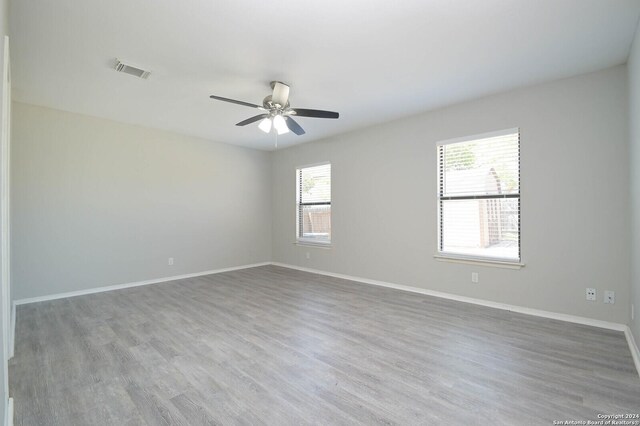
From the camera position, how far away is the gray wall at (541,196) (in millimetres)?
3062

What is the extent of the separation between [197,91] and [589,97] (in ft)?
14.4

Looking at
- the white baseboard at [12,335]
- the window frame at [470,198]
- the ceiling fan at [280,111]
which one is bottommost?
the white baseboard at [12,335]

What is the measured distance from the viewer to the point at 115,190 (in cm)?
478

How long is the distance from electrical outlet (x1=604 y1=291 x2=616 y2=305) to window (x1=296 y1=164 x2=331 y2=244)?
13.0 feet

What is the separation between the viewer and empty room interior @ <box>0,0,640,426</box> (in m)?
2.12

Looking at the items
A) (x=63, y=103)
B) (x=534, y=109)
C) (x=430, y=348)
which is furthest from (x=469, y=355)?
(x=63, y=103)

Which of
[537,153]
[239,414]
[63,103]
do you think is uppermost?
[63,103]

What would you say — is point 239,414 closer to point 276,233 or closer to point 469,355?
point 469,355

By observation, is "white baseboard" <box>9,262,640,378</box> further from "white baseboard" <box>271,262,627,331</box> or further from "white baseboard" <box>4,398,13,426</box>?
"white baseboard" <box>4,398,13,426</box>

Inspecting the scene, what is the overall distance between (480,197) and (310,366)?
303cm

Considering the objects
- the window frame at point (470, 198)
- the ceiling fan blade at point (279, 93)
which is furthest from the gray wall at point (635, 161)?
the ceiling fan blade at point (279, 93)

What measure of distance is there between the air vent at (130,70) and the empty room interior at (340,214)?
3cm

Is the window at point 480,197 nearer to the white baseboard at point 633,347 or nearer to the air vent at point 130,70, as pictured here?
the white baseboard at point 633,347

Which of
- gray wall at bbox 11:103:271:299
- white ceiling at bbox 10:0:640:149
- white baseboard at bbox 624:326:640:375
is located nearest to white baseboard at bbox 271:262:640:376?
white baseboard at bbox 624:326:640:375
